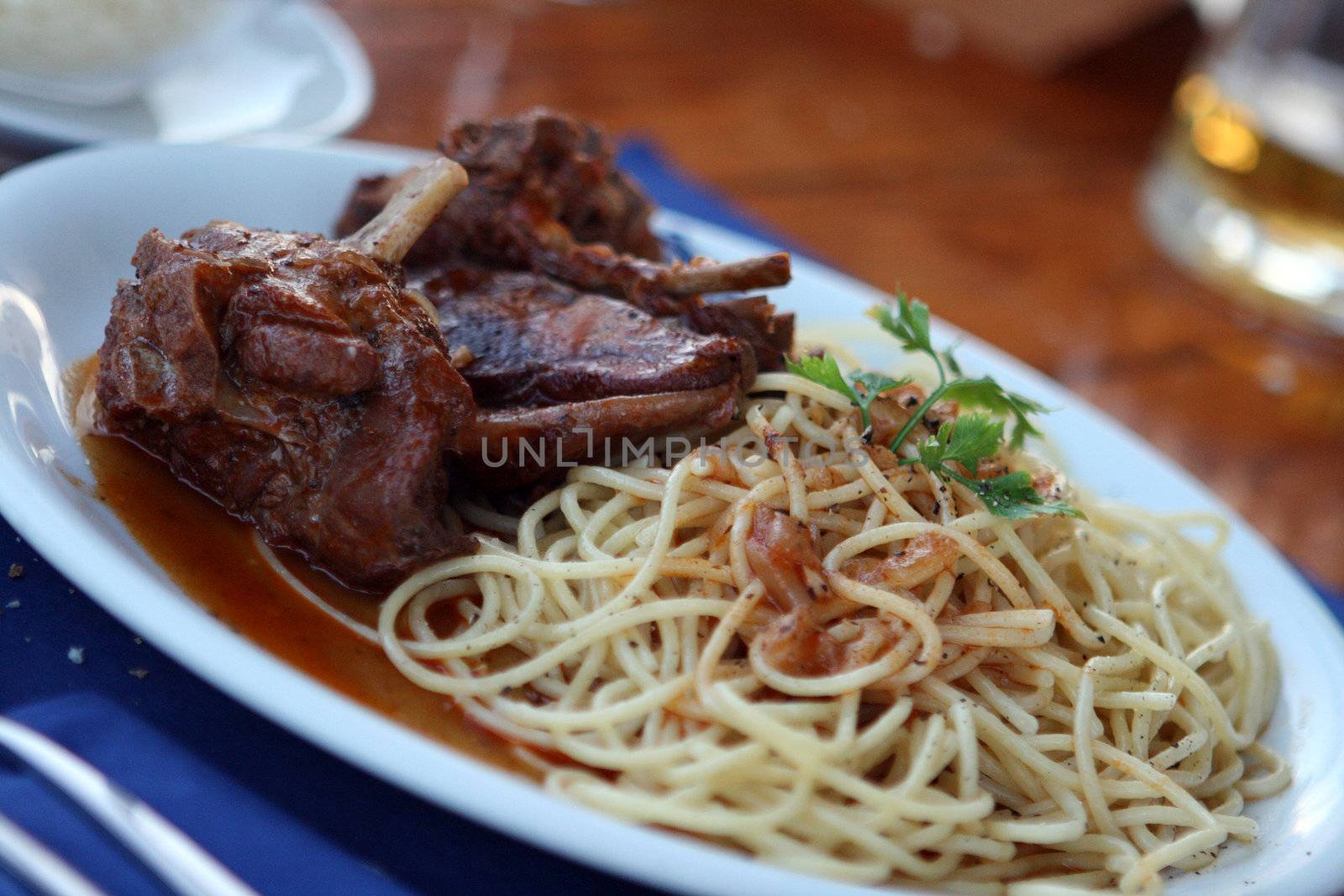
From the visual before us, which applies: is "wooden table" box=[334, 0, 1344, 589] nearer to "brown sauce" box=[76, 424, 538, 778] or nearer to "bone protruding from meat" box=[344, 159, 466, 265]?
"bone protruding from meat" box=[344, 159, 466, 265]

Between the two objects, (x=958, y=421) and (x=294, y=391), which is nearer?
(x=294, y=391)

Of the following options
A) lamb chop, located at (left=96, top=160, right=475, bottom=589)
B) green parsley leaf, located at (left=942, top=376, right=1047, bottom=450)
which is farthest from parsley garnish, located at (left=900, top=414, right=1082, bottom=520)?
lamb chop, located at (left=96, top=160, right=475, bottom=589)

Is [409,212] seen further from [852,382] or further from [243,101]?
[243,101]

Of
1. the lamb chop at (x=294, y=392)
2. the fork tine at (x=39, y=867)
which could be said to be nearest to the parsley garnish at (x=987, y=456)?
the lamb chop at (x=294, y=392)

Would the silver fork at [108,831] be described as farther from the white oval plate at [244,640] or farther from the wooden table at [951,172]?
the wooden table at [951,172]

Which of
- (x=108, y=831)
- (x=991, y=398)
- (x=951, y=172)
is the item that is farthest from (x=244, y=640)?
(x=951, y=172)

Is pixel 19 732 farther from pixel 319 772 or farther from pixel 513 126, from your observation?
pixel 513 126

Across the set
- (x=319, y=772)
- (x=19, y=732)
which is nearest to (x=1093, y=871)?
(x=319, y=772)
